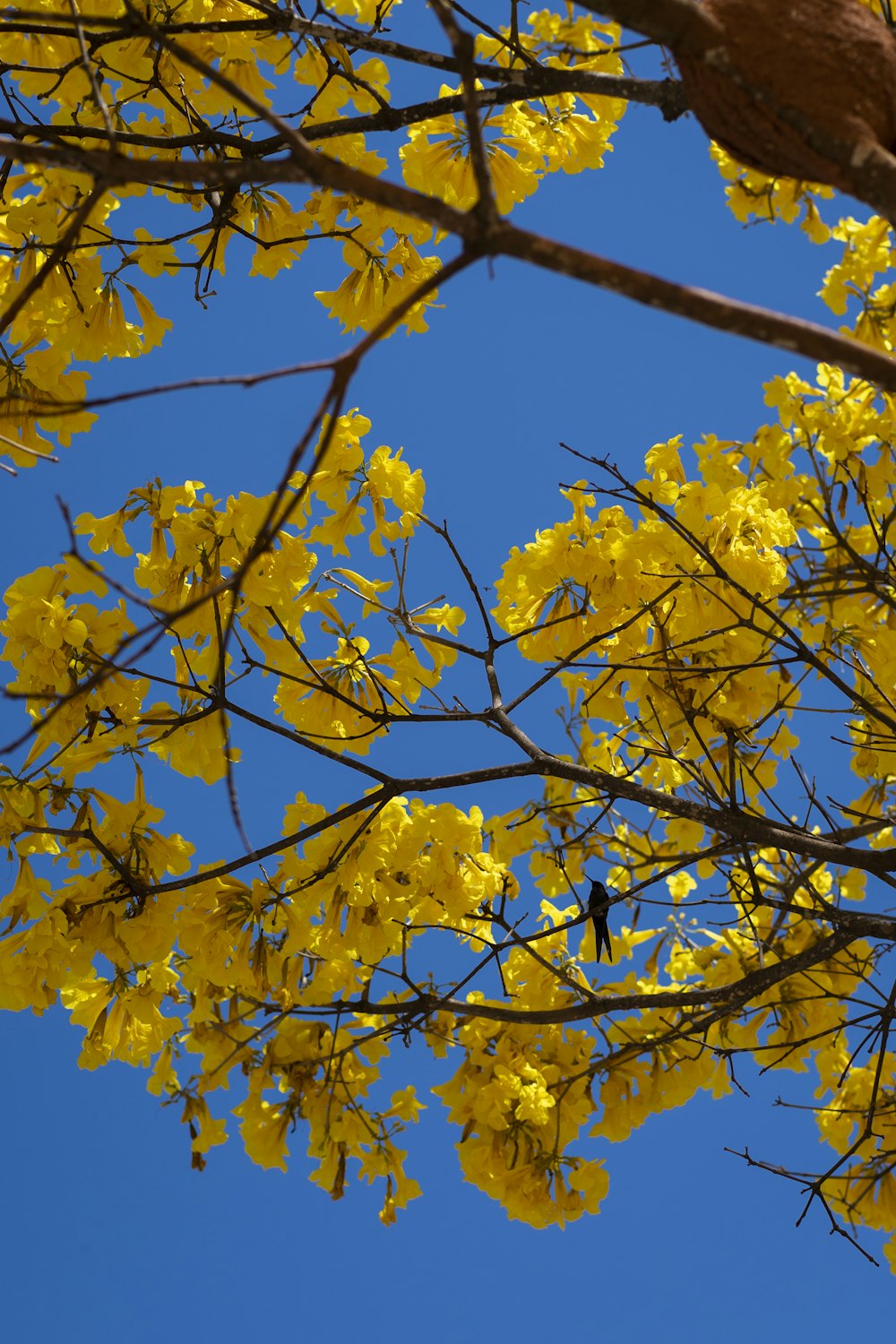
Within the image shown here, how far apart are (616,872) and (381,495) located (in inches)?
91.1

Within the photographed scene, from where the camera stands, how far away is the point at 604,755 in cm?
521

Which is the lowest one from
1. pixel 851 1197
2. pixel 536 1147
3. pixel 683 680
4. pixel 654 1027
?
pixel 851 1197

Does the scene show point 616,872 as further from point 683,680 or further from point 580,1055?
point 683,680

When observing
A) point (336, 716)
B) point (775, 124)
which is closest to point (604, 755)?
point (336, 716)

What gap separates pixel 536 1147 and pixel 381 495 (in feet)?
7.92

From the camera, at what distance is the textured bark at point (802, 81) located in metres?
1.92

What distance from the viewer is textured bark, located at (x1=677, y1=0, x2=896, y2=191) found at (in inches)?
75.8

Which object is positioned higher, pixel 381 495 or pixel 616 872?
pixel 381 495

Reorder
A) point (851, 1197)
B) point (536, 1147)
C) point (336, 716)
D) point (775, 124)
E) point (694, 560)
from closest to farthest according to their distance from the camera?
point (775, 124)
point (694, 560)
point (336, 716)
point (536, 1147)
point (851, 1197)

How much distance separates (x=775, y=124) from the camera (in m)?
1.97

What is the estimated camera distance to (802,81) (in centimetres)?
194

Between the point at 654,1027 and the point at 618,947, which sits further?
the point at 618,947

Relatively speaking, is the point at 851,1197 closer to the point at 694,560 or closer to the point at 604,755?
the point at 604,755

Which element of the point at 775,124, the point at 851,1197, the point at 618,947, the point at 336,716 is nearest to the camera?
the point at 775,124
